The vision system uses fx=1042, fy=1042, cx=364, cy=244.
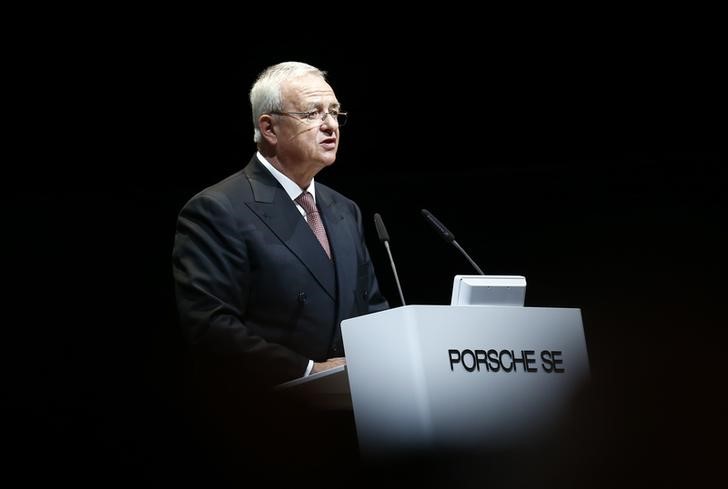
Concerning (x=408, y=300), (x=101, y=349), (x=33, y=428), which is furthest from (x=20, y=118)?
(x=408, y=300)

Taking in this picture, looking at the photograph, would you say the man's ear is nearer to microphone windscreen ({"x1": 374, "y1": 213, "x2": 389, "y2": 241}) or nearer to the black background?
microphone windscreen ({"x1": 374, "y1": 213, "x2": 389, "y2": 241})

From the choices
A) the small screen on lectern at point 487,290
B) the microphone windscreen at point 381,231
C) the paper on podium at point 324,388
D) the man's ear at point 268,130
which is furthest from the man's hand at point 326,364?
the man's ear at point 268,130

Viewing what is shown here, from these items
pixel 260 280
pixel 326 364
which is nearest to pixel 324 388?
pixel 326 364

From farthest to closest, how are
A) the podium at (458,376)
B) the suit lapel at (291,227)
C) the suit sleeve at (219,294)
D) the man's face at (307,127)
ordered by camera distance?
1. the man's face at (307,127)
2. the suit lapel at (291,227)
3. the suit sleeve at (219,294)
4. the podium at (458,376)

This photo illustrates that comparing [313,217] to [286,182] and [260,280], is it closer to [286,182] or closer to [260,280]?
[286,182]

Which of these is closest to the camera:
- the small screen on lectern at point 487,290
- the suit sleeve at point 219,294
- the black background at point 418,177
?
the small screen on lectern at point 487,290

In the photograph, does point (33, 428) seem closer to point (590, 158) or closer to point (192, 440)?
point (192, 440)

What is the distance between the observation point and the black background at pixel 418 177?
3.72 metres

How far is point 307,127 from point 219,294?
622 millimetres

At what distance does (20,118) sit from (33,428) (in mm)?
1209

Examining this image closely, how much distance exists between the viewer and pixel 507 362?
2541 mm

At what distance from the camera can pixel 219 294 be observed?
3.00 metres

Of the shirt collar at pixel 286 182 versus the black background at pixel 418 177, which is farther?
the black background at pixel 418 177

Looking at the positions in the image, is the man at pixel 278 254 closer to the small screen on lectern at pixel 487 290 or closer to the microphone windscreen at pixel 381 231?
the microphone windscreen at pixel 381 231
